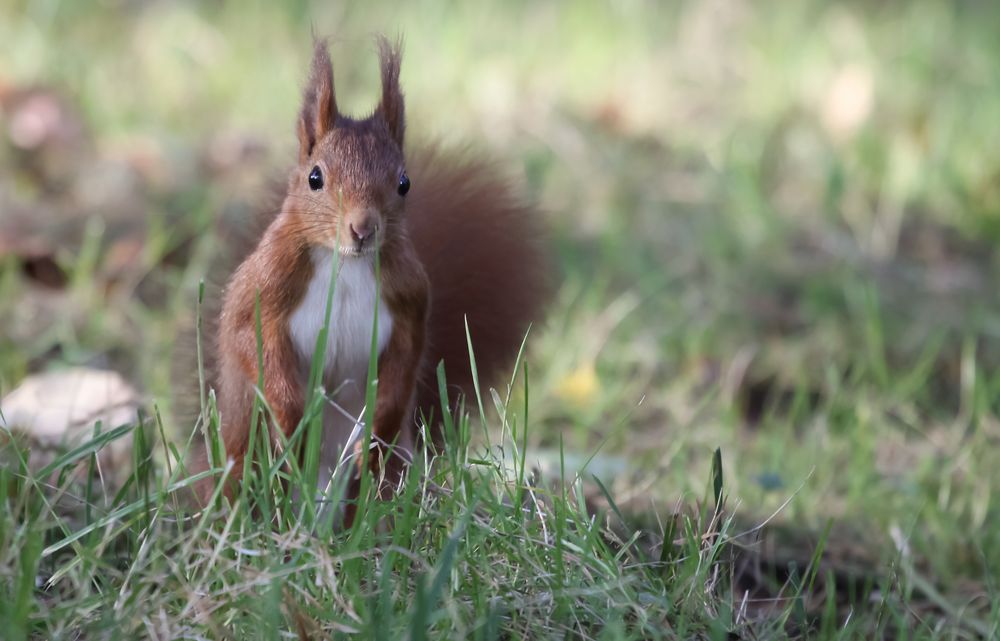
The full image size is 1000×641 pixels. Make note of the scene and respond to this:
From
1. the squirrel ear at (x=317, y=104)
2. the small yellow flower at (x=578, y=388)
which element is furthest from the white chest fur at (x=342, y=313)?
the small yellow flower at (x=578, y=388)

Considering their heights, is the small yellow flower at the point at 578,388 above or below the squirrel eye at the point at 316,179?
below

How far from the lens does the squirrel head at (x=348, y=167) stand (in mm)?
1890

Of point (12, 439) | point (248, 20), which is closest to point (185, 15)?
point (248, 20)

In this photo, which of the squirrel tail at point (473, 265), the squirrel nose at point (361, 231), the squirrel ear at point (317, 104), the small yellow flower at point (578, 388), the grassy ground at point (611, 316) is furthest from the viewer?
the small yellow flower at point (578, 388)

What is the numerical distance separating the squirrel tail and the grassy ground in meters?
0.12

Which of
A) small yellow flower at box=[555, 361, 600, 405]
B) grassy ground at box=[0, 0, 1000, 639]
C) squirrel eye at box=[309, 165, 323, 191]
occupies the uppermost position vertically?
squirrel eye at box=[309, 165, 323, 191]

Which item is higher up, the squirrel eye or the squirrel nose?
the squirrel eye

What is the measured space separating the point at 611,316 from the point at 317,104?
5.53 ft

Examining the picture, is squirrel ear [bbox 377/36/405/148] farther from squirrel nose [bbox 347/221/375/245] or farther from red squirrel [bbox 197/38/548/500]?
squirrel nose [bbox 347/221/375/245]

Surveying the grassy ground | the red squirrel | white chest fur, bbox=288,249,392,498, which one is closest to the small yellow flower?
the grassy ground

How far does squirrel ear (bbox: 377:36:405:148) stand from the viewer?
2041mm

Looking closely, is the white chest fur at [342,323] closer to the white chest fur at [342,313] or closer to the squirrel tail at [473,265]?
the white chest fur at [342,313]

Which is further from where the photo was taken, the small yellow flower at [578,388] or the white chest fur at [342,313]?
the small yellow flower at [578,388]

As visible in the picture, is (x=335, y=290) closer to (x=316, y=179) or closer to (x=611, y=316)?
(x=316, y=179)
